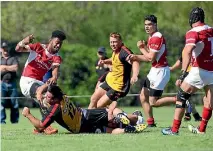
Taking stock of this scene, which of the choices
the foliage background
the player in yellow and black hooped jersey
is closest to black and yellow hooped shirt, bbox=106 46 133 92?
the player in yellow and black hooped jersey

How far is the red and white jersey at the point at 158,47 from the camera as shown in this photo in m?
14.0

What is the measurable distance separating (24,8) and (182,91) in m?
28.1

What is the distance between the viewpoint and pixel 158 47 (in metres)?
14.0

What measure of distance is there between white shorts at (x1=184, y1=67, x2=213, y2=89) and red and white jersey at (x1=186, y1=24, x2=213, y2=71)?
0.07 meters

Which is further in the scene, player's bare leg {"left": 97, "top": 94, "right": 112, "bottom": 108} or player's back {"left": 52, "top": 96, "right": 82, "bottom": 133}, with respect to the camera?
player's bare leg {"left": 97, "top": 94, "right": 112, "bottom": 108}

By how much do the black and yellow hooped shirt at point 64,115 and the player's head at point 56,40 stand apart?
6.18 feet

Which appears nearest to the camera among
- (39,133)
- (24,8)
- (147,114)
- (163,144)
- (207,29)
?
(163,144)

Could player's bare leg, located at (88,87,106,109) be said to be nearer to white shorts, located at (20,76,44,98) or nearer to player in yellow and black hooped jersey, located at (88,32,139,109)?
player in yellow and black hooped jersey, located at (88,32,139,109)

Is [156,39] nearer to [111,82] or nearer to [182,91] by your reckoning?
[111,82]

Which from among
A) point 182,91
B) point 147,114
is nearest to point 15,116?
point 147,114

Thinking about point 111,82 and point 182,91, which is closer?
point 182,91

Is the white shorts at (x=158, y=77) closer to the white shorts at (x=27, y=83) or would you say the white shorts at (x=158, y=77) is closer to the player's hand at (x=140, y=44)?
the player's hand at (x=140, y=44)

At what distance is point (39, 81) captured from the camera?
1437 centimetres

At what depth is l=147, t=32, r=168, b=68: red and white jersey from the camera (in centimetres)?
1398
